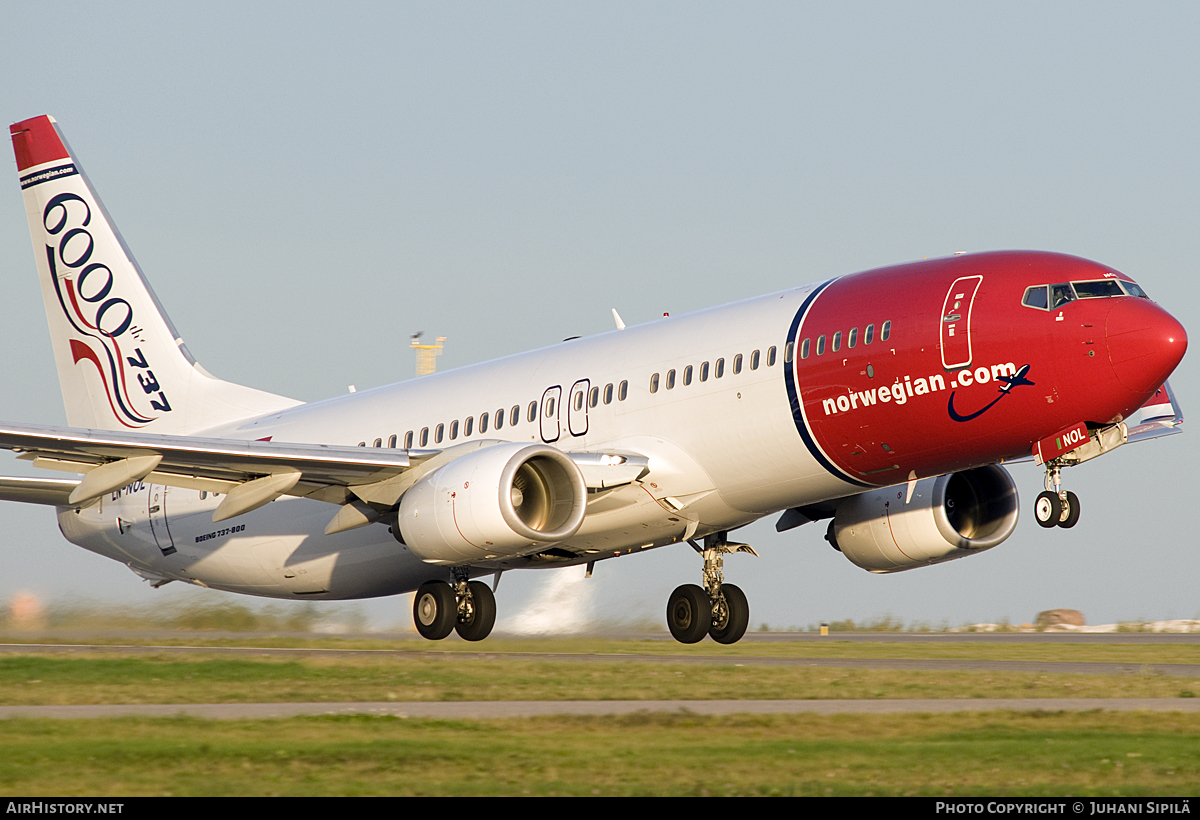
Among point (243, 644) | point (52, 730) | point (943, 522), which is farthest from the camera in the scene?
point (243, 644)

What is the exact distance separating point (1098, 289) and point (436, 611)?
→ 13.2 metres

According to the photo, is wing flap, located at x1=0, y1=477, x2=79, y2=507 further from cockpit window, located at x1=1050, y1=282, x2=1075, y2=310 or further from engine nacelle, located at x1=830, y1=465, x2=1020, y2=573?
cockpit window, located at x1=1050, y1=282, x2=1075, y2=310

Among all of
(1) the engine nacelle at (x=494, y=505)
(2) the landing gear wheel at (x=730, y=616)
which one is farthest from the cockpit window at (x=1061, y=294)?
(2) the landing gear wheel at (x=730, y=616)

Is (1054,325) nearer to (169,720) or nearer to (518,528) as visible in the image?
(518,528)

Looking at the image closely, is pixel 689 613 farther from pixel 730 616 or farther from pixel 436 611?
pixel 436 611

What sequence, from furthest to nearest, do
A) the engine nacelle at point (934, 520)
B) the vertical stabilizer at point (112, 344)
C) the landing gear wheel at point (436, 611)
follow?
the vertical stabilizer at point (112, 344)
the engine nacelle at point (934, 520)
the landing gear wheel at point (436, 611)

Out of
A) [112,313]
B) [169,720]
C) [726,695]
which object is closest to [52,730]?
[169,720]

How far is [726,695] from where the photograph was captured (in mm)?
19297

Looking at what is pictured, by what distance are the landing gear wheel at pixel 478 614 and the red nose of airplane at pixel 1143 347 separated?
1243cm

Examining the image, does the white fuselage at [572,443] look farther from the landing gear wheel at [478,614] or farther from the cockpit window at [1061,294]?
the cockpit window at [1061,294]

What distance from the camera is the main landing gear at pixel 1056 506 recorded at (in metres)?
22.1

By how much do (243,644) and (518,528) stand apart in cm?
1299

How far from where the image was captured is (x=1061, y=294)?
21.8 meters
